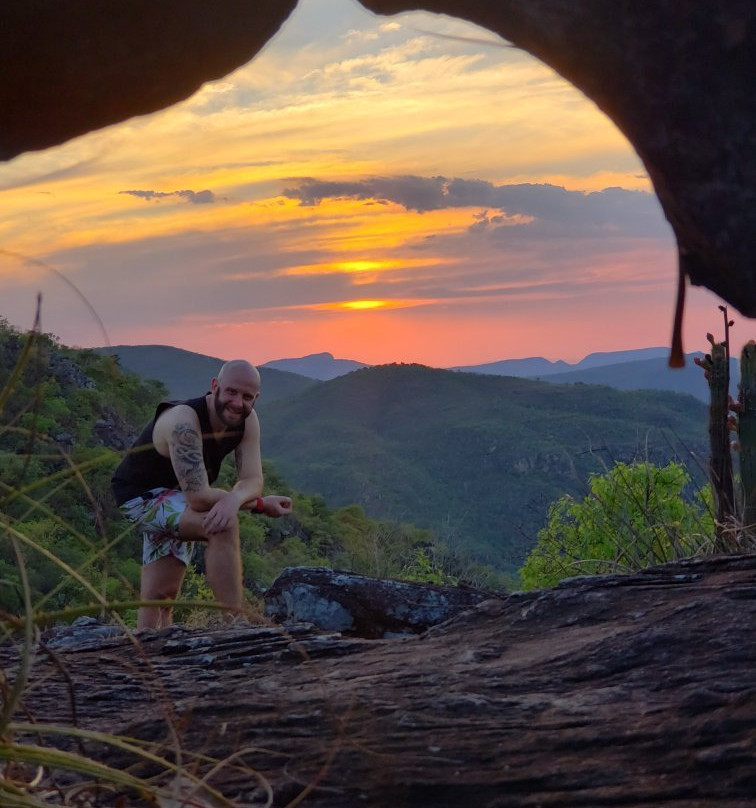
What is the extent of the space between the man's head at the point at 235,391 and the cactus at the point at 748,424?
275 centimetres

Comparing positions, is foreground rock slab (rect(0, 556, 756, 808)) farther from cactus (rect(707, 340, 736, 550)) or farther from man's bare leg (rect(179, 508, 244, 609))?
cactus (rect(707, 340, 736, 550))

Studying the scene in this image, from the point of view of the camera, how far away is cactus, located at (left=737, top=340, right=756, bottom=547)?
5.61 metres

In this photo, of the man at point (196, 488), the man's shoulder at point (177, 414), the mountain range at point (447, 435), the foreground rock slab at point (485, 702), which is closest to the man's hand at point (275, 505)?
the man at point (196, 488)

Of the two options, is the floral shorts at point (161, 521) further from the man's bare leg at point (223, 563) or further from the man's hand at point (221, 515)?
the man's hand at point (221, 515)

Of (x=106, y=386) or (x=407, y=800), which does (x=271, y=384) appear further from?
(x=407, y=800)

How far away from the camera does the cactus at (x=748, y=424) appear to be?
18.4 ft

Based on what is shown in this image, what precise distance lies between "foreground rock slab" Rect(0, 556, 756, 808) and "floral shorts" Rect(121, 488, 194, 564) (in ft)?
4.50

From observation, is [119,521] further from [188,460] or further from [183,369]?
[183,369]

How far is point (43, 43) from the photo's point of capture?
3.62 metres

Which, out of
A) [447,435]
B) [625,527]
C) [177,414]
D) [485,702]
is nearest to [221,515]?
[177,414]

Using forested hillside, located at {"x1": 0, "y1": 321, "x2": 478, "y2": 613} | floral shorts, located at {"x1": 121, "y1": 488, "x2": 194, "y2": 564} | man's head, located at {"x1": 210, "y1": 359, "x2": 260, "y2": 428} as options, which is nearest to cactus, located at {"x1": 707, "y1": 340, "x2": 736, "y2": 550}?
man's head, located at {"x1": 210, "y1": 359, "x2": 260, "y2": 428}

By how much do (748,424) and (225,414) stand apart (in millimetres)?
2990

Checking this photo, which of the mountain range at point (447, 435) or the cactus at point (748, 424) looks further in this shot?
the mountain range at point (447, 435)

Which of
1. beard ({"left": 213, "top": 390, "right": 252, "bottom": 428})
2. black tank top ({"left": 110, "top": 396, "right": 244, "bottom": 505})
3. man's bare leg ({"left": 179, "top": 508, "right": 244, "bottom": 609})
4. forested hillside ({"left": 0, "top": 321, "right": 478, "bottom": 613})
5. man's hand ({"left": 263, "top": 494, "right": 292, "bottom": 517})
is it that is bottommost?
forested hillside ({"left": 0, "top": 321, "right": 478, "bottom": 613})
